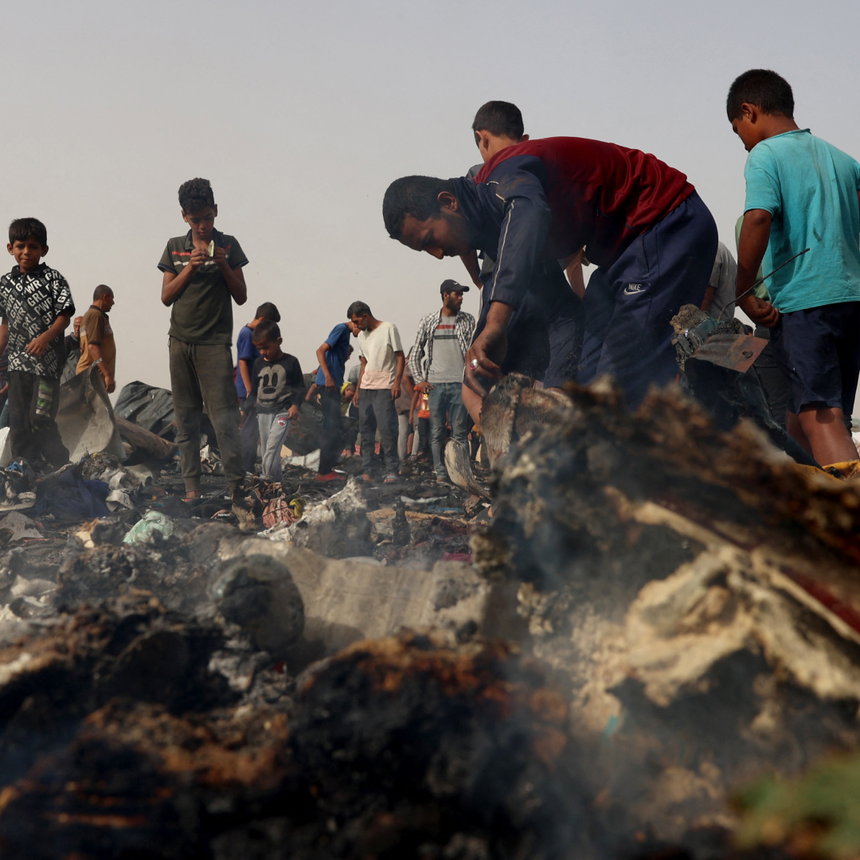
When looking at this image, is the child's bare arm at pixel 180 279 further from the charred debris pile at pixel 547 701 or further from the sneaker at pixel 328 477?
the charred debris pile at pixel 547 701

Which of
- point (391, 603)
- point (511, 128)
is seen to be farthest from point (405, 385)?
point (391, 603)

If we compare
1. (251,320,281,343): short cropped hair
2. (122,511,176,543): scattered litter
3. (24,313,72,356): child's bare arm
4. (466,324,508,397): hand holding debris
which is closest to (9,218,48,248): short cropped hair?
(24,313,72,356): child's bare arm

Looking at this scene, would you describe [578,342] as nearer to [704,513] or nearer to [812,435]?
[812,435]

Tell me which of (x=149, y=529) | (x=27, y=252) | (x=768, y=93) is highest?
(x=768, y=93)

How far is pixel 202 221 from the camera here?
4.69 meters

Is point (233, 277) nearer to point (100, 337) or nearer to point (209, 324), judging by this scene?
point (209, 324)

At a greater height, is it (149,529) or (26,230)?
(26,230)

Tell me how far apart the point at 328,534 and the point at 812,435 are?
2.32 m

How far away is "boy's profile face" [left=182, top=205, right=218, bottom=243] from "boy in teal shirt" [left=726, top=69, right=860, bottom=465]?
3.49 m

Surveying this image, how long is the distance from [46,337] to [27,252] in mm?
671

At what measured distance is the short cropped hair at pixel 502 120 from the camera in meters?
3.82

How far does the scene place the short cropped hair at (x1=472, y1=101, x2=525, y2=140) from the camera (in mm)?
3822

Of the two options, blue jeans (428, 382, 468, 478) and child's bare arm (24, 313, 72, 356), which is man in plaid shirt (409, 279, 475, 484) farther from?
child's bare arm (24, 313, 72, 356)

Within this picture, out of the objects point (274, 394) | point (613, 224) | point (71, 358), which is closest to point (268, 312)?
point (274, 394)
